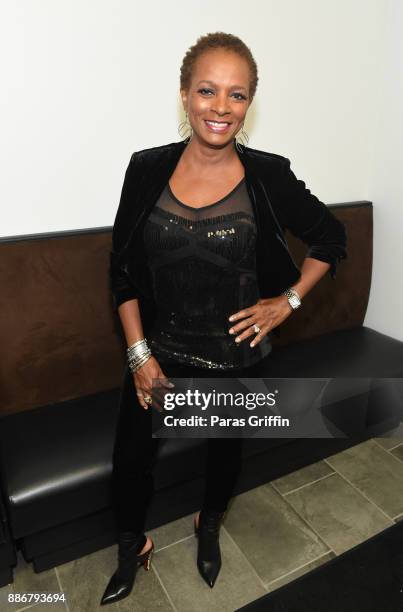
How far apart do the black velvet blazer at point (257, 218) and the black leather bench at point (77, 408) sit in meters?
0.39

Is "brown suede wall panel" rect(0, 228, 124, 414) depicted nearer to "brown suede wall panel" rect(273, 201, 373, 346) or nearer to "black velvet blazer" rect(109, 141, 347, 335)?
"black velvet blazer" rect(109, 141, 347, 335)

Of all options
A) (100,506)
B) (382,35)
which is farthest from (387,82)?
(100,506)

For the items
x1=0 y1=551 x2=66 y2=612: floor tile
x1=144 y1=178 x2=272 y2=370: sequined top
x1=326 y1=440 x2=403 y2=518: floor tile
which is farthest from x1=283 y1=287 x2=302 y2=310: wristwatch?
x1=0 y1=551 x2=66 y2=612: floor tile

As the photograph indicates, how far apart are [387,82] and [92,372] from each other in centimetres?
185

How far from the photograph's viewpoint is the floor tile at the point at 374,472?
6.91 ft

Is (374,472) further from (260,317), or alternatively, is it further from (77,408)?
(77,408)

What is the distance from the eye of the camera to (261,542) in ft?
6.22

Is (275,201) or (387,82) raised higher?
(387,82)

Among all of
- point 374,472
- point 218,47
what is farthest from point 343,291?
point 218,47

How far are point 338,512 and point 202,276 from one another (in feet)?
3.94

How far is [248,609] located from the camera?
4.06 feet

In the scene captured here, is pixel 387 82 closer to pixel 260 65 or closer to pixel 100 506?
pixel 260 65

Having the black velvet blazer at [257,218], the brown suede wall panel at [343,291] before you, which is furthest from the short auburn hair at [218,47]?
the brown suede wall panel at [343,291]

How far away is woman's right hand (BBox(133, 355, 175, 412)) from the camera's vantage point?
59.7 inches
